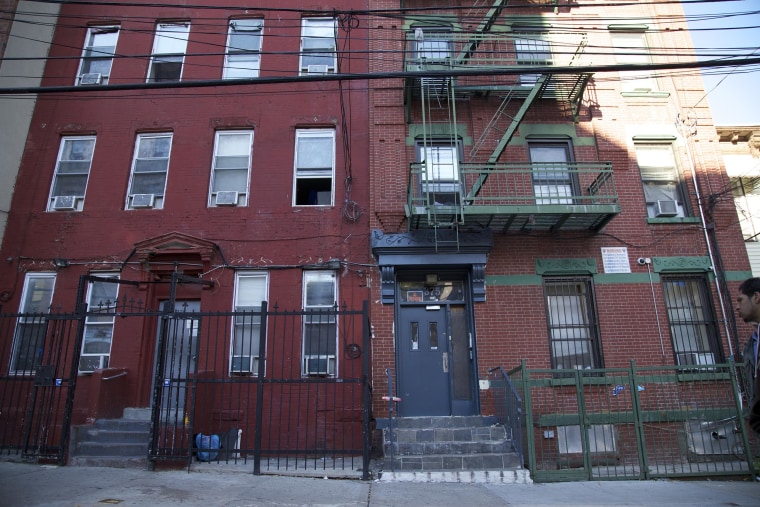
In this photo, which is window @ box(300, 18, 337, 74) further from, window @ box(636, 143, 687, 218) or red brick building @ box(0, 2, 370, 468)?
window @ box(636, 143, 687, 218)

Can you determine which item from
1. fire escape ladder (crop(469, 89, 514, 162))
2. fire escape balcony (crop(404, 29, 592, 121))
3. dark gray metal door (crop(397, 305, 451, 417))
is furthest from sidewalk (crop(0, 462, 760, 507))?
fire escape balcony (crop(404, 29, 592, 121))

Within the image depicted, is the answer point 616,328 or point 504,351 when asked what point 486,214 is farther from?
point 616,328

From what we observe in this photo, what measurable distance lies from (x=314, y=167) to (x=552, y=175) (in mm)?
5307

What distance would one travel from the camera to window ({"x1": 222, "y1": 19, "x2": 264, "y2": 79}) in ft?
40.2

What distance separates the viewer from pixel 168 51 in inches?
496

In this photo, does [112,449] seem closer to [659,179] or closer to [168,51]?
[168,51]

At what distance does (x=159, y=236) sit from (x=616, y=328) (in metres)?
9.63

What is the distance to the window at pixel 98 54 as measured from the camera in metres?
12.2

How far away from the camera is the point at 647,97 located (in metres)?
11.7

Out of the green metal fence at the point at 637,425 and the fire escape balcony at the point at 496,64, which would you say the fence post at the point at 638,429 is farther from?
the fire escape balcony at the point at 496,64

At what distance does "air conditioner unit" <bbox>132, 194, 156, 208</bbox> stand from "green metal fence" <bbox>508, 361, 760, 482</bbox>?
837cm

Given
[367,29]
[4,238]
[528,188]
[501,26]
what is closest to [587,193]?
[528,188]

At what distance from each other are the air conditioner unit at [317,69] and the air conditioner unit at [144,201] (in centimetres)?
463

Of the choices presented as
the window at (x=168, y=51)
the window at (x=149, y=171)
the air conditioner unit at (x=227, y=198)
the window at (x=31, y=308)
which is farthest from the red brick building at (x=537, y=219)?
the window at (x=31, y=308)
